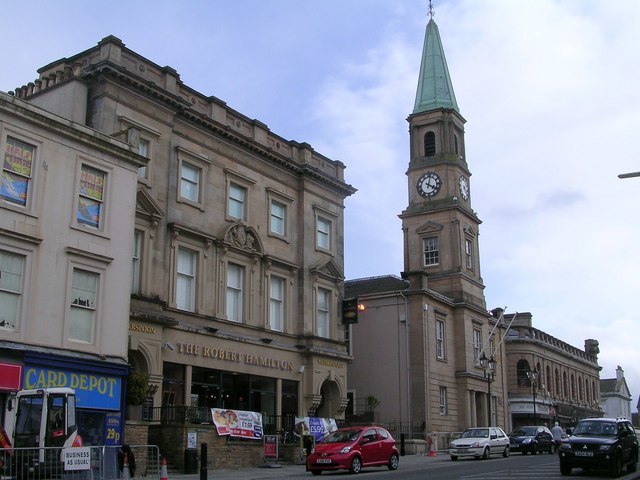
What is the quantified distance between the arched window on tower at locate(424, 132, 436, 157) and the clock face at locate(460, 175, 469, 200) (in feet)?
9.55

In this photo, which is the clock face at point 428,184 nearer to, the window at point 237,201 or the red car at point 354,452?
the window at point 237,201

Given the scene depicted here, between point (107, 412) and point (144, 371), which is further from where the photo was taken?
point (144, 371)

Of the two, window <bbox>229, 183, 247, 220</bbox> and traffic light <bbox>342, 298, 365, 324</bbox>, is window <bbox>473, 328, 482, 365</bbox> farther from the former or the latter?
window <bbox>229, 183, 247, 220</bbox>

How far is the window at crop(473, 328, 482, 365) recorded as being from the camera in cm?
5412

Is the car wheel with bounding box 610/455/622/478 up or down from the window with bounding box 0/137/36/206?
down

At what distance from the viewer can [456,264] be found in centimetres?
5441

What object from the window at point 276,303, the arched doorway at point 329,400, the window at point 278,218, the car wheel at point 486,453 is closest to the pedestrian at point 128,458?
the window at point 276,303

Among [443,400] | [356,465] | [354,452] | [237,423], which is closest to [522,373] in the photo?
[443,400]

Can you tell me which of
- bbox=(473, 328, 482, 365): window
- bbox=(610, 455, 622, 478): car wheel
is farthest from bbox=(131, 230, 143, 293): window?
bbox=(473, 328, 482, 365): window

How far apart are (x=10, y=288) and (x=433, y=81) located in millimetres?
44506

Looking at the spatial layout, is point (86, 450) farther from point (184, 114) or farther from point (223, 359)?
point (184, 114)

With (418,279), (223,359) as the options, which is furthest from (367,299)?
(223,359)

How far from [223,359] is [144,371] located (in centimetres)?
453

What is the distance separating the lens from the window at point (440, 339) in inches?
1953
